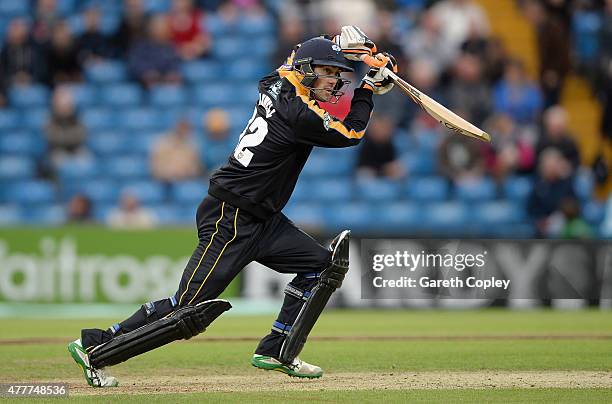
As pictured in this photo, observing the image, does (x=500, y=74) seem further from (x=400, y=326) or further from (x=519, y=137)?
(x=400, y=326)

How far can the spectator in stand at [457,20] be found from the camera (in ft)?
59.1

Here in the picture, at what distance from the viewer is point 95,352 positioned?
7.21 metres

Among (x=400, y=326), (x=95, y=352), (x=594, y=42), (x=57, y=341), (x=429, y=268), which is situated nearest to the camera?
(x=95, y=352)

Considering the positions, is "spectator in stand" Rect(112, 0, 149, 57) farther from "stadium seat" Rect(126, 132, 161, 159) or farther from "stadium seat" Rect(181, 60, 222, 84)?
"stadium seat" Rect(126, 132, 161, 159)

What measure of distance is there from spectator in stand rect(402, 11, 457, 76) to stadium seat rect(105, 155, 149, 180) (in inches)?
176

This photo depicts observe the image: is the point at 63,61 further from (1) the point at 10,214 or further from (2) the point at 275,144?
(2) the point at 275,144

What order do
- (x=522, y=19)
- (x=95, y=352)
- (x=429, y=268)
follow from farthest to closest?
(x=522, y=19) < (x=429, y=268) < (x=95, y=352)

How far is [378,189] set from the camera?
1688 centimetres

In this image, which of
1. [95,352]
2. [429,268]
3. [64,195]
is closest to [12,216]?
[64,195]

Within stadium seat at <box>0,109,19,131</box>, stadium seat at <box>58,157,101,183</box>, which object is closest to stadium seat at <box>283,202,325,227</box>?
stadium seat at <box>58,157,101,183</box>

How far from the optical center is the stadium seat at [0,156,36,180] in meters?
18.0

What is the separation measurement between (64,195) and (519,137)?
22.9 feet

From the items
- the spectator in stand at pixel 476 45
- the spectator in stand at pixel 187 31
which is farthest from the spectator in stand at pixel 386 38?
the spectator in stand at pixel 187 31

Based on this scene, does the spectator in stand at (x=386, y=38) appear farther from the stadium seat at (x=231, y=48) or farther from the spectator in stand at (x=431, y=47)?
the stadium seat at (x=231, y=48)
